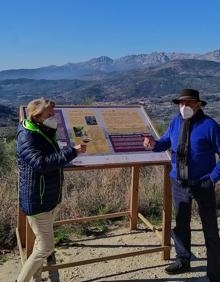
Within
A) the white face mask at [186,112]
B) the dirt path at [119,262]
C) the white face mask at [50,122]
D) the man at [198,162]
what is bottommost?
the dirt path at [119,262]

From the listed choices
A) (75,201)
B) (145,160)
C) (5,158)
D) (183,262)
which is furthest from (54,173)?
(5,158)

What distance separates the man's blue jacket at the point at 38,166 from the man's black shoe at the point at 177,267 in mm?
1530

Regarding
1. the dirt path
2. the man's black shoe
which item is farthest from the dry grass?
the man's black shoe

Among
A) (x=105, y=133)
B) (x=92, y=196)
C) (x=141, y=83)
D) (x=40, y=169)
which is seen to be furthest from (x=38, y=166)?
(x=141, y=83)

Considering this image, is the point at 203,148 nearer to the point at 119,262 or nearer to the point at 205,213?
the point at 205,213

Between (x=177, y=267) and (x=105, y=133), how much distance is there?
5.09 feet

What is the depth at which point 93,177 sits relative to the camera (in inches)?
320

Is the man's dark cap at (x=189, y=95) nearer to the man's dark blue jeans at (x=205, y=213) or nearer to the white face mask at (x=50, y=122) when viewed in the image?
the man's dark blue jeans at (x=205, y=213)

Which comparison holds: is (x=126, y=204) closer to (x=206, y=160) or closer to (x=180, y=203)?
(x=180, y=203)

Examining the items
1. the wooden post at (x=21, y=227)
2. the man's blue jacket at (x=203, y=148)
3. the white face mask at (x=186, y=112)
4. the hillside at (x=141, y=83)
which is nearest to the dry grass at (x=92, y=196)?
the wooden post at (x=21, y=227)

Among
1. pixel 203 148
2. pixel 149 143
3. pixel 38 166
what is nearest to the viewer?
pixel 38 166

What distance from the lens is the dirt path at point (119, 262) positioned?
16.8 feet

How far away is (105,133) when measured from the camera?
5.30 m

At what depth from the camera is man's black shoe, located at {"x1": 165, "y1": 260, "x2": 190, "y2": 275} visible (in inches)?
201
